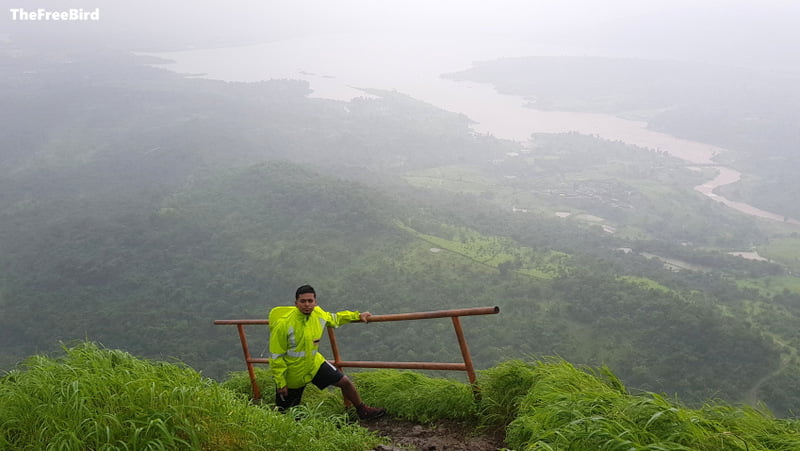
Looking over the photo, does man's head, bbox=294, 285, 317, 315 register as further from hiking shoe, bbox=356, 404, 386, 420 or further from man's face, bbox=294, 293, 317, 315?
hiking shoe, bbox=356, 404, 386, 420

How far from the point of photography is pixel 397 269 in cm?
6988

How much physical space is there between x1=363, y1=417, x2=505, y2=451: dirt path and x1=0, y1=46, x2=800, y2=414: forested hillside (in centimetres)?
1237

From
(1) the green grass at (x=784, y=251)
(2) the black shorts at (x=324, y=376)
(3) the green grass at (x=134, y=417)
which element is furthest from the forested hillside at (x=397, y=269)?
(3) the green grass at (x=134, y=417)

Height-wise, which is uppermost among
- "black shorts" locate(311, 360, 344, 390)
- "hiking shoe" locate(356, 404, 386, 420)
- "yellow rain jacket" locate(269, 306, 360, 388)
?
"yellow rain jacket" locate(269, 306, 360, 388)

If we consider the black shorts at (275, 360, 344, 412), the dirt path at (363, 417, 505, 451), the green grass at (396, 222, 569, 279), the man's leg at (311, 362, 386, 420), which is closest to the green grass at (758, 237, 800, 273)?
the green grass at (396, 222, 569, 279)

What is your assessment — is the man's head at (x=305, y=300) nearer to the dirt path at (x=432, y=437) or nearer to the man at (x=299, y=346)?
the man at (x=299, y=346)

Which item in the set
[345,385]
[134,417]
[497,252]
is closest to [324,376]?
[345,385]

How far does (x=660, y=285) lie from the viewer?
216 ft

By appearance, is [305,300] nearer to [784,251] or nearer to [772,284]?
[772,284]

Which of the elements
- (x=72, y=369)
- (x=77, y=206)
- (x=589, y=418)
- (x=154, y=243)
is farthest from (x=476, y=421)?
(x=77, y=206)

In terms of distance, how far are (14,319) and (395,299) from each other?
4727cm

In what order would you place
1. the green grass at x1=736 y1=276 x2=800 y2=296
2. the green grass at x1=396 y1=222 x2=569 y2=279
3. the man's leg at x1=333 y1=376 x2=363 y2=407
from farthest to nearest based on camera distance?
the green grass at x1=736 y1=276 x2=800 y2=296, the green grass at x1=396 y1=222 x2=569 y2=279, the man's leg at x1=333 y1=376 x2=363 y2=407

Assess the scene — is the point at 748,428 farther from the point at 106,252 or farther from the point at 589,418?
the point at 106,252

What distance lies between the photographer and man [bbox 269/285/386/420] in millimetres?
3928
